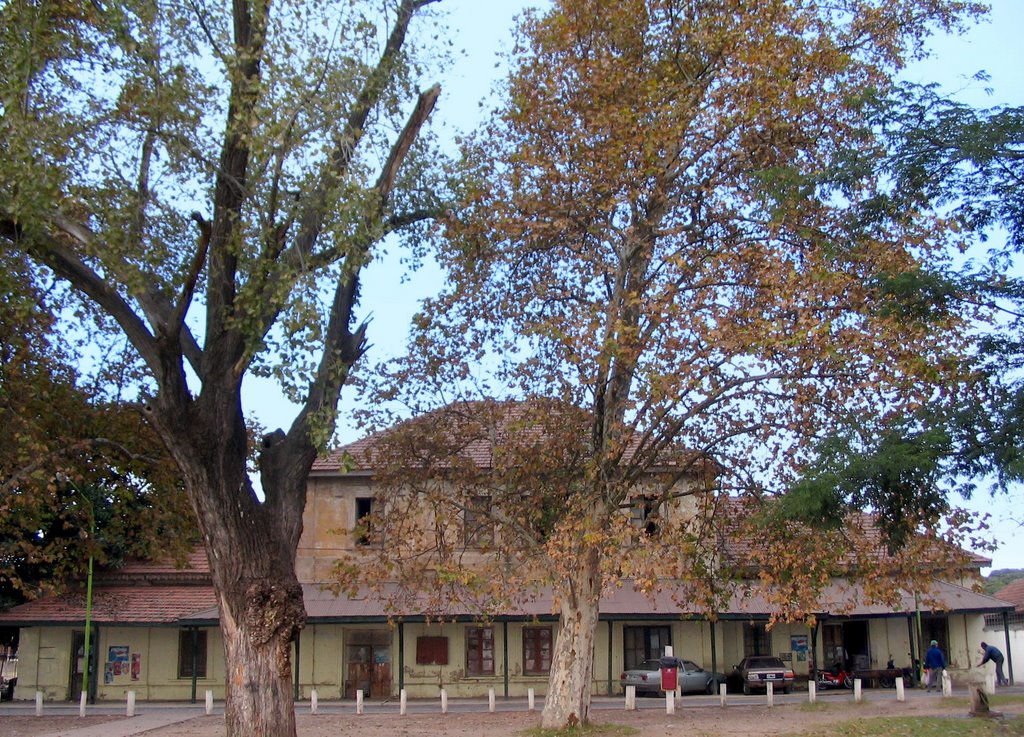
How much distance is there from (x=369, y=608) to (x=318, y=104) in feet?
68.4

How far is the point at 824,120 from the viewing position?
17.7m

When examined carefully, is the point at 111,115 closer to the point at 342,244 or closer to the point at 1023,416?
the point at 342,244

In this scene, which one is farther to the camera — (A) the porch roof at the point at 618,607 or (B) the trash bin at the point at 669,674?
(A) the porch roof at the point at 618,607

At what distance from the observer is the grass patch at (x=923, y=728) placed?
1662 cm

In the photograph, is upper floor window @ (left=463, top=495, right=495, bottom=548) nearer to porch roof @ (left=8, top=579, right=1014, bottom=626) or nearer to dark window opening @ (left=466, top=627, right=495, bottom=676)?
porch roof @ (left=8, top=579, right=1014, bottom=626)

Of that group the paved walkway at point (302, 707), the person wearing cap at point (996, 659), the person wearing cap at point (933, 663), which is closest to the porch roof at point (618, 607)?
the person wearing cap at point (933, 663)

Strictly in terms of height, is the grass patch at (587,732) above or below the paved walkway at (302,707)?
above

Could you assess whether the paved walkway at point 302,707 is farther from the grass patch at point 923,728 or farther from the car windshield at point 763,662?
the grass patch at point 923,728

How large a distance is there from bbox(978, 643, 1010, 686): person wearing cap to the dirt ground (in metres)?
2.87

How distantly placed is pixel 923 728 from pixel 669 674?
32.7 ft

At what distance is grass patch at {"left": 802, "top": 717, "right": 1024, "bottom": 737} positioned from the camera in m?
16.6

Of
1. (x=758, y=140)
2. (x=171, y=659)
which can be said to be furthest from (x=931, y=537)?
(x=171, y=659)

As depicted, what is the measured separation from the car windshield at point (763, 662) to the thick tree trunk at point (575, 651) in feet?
45.8

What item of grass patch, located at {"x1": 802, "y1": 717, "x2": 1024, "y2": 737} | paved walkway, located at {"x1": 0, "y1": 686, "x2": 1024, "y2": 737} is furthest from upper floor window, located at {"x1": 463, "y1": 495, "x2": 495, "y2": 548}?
paved walkway, located at {"x1": 0, "y1": 686, "x2": 1024, "y2": 737}
